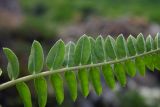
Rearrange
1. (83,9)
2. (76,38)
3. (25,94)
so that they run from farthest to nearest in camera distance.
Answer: (83,9)
(76,38)
(25,94)

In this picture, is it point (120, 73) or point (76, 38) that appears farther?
point (76, 38)

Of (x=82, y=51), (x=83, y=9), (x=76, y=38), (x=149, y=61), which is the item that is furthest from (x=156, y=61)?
(x=83, y=9)

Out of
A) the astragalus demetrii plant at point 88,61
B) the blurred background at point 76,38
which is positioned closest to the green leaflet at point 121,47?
the astragalus demetrii plant at point 88,61

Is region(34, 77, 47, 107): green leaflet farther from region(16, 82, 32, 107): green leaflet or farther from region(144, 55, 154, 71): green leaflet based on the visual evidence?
region(144, 55, 154, 71): green leaflet

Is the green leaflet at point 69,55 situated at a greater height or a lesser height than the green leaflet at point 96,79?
greater


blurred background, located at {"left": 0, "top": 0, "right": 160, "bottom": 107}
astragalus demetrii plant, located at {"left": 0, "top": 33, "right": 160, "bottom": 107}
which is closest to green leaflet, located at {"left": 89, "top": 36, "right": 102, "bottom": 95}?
astragalus demetrii plant, located at {"left": 0, "top": 33, "right": 160, "bottom": 107}

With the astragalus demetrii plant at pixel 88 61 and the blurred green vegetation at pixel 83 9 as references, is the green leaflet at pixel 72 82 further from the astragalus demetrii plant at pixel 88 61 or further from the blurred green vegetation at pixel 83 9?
the blurred green vegetation at pixel 83 9

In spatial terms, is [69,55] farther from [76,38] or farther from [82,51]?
[76,38]
